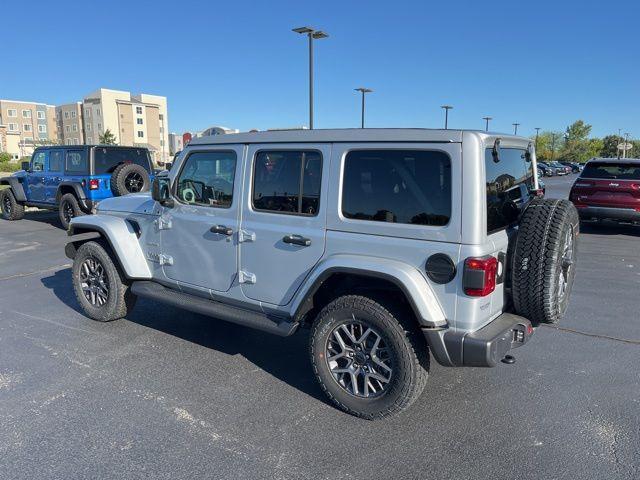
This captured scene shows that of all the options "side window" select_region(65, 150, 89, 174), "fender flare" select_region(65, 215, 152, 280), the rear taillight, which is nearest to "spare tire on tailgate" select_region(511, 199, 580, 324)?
the rear taillight

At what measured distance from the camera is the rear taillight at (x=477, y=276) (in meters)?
2.74

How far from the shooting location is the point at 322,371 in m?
3.33

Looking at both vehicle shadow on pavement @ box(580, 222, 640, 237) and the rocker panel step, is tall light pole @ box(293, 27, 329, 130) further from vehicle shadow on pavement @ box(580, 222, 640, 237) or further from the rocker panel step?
the rocker panel step

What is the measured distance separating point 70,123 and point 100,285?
110234 mm

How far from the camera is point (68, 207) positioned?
10.8 metres

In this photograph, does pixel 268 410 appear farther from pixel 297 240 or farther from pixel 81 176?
pixel 81 176

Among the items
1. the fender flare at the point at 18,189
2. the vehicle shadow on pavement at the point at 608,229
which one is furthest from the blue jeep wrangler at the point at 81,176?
the vehicle shadow on pavement at the point at 608,229

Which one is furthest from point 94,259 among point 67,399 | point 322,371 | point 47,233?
point 47,233

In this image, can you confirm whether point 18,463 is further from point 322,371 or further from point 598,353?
point 598,353

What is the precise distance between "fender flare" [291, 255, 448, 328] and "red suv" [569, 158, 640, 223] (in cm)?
875

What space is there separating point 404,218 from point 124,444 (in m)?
2.18

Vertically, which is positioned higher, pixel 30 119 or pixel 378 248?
pixel 30 119

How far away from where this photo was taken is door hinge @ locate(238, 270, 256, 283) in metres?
3.70

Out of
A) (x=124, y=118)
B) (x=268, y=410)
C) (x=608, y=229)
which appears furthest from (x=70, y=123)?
(x=268, y=410)
